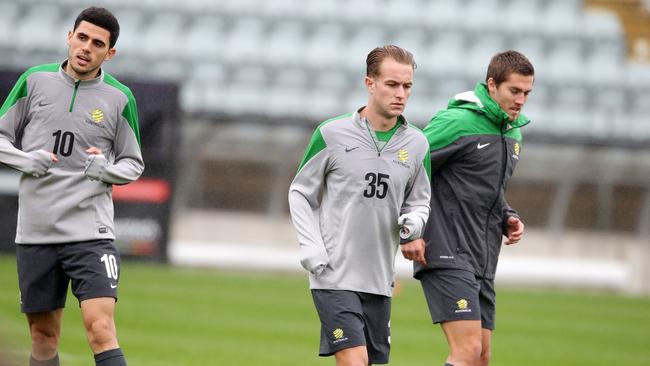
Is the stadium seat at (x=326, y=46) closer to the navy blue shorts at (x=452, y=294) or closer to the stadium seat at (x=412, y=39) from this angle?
the stadium seat at (x=412, y=39)

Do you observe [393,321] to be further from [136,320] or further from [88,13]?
[88,13]

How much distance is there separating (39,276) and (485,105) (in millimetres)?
2725

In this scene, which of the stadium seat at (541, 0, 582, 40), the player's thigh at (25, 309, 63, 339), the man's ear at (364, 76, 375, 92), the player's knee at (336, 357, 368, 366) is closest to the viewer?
the player's knee at (336, 357, 368, 366)

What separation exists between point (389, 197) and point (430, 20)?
21.5 metres

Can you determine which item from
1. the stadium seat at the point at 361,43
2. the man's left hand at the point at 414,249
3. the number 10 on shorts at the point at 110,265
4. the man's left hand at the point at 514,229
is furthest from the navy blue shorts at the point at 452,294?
the stadium seat at the point at 361,43

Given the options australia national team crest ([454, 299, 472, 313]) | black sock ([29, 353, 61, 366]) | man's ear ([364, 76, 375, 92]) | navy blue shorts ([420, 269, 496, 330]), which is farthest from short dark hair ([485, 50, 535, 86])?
black sock ([29, 353, 61, 366])

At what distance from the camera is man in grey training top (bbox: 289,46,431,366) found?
19.9 ft

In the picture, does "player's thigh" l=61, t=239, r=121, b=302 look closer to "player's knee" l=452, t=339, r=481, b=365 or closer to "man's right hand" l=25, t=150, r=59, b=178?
"man's right hand" l=25, t=150, r=59, b=178

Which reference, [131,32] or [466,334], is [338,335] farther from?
[131,32]

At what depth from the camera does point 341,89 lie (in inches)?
979

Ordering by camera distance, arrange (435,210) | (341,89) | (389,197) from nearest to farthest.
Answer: (389,197), (435,210), (341,89)

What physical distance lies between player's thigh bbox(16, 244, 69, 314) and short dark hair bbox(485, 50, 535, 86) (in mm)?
2671

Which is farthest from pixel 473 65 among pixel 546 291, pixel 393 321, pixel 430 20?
pixel 393 321

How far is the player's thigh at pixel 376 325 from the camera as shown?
20.3ft
